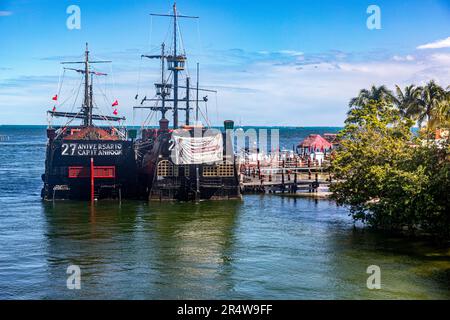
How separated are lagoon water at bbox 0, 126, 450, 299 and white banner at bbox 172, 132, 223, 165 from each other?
5432mm

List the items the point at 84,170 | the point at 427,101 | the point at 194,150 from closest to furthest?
the point at 194,150, the point at 84,170, the point at 427,101

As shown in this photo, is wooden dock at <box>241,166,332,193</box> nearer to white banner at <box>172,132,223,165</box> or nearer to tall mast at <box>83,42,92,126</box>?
white banner at <box>172,132,223,165</box>

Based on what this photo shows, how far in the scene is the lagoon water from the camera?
2714 centimetres

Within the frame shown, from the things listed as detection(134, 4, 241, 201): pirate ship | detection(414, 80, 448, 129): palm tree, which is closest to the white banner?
detection(134, 4, 241, 201): pirate ship

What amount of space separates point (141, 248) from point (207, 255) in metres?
4.24

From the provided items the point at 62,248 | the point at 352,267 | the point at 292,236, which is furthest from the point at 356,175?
the point at 62,248

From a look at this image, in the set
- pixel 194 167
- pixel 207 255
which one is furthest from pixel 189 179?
pixel 207 255

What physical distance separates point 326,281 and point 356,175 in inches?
520

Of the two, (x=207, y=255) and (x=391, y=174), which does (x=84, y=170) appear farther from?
(x=391, y=174)

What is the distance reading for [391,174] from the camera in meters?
37.1

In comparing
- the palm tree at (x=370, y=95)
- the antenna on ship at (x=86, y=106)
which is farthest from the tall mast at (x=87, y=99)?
the palm tree at (x=370, y=95)

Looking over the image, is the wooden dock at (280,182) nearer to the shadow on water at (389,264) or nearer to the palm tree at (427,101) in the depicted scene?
the palm tree at (427,101)

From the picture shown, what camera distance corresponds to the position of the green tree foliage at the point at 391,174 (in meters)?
33.2
